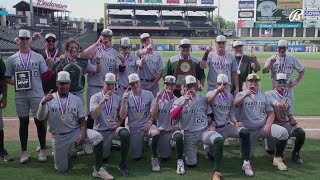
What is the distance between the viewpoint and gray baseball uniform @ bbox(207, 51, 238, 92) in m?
6.84

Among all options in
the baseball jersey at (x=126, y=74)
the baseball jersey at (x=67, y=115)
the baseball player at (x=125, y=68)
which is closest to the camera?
the baseball jersey at (x=67, y=115)

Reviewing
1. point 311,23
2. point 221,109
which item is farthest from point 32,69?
point 311,23

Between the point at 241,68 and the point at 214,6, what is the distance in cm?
6571

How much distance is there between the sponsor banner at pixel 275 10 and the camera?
64.8 meters

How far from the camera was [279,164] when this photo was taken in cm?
595

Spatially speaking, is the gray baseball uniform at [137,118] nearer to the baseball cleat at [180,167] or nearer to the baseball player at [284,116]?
the baseball cleat at [180,167]

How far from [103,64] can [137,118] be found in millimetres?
1326

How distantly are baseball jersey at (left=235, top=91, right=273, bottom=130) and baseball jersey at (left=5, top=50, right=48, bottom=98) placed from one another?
138 inches

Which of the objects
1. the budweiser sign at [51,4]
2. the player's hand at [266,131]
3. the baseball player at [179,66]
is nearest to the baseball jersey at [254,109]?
the player's hand at [266,131]

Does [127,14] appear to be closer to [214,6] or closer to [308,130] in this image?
[214,6]

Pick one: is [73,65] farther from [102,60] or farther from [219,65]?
[219,65]

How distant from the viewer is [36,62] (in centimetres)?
611

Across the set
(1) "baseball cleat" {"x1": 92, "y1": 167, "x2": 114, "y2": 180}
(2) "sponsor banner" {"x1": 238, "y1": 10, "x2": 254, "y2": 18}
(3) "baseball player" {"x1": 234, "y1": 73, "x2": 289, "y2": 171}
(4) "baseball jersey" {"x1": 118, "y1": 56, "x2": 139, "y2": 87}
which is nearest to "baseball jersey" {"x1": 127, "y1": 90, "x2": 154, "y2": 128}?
(4) "baseball jersey" {"x1": 118, "y1": 56, "x2": 139, "y2": 87}

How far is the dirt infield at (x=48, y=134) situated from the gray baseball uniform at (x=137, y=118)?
253 cm
